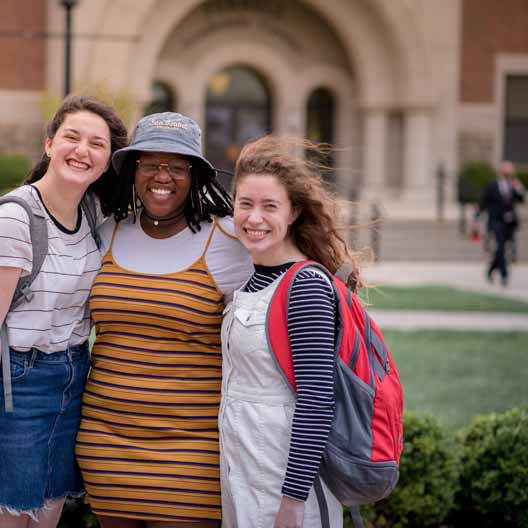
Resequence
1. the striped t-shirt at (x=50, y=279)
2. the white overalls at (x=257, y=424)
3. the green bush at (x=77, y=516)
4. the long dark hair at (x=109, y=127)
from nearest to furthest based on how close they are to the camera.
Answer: the white overalls at (x=257, y=424), the striped t-shirt at (x=50, y=279), the long dark hair at (x=109, y=127), the green bush at (x=77, y=516)

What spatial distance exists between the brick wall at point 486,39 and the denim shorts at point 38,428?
24242 millimetres

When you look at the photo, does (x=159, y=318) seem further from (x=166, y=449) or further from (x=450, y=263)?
(x=450, y=263)

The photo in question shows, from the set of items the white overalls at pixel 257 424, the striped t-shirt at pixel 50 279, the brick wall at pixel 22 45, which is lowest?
the white overalls at pixel 257 424

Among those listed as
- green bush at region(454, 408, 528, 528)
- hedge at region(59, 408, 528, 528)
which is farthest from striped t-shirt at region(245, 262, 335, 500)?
green bush at region(454, 408, 528, 528)

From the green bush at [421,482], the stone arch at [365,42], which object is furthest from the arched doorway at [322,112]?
the green bush at [421,482]

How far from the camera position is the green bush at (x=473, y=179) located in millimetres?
24780

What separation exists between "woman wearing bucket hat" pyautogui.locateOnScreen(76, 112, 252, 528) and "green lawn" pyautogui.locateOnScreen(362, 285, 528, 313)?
27.5ft

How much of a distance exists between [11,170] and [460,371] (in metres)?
14.2

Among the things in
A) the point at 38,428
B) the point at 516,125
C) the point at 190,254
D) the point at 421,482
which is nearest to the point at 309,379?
the point at 190,254

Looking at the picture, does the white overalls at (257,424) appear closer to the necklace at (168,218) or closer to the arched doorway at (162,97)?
the necklace at (168,218)

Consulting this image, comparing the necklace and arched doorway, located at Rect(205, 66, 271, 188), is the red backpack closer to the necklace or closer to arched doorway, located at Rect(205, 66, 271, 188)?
the necklace

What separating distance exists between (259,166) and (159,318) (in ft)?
2.05

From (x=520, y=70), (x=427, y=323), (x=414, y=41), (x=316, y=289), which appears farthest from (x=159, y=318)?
(x=520, y=70)

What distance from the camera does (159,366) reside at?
3070mm
